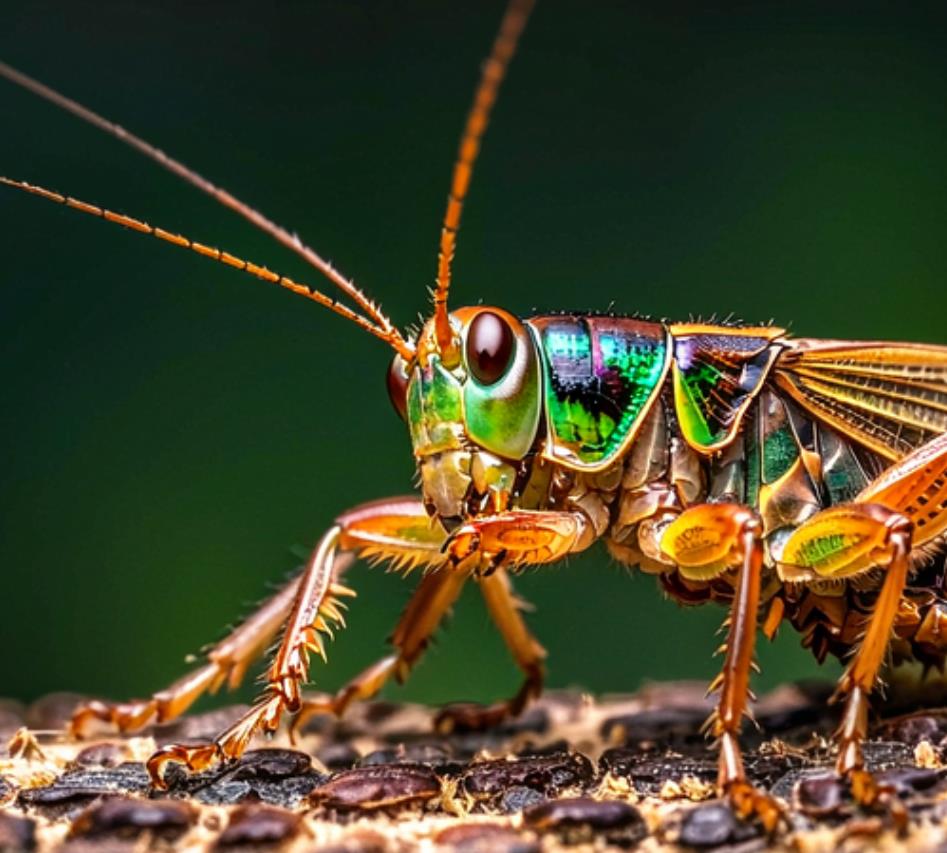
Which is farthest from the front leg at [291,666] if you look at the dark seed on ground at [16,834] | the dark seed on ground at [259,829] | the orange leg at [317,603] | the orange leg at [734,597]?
the orange leg at [734,597]

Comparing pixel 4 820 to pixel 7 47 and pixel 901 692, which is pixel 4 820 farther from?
pixel 7 47

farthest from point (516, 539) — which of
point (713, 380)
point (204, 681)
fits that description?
point (204, 681)

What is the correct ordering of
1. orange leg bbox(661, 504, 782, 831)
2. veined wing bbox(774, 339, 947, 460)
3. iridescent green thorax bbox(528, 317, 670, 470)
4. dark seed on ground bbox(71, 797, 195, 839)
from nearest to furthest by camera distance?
dark seed on ground bbox(71, 797, 195, 839) < orange leg bbox(661, 504, 782, 831) < iridescent green thorax bbox(528, 317, 670, 470) < veined wing bbox(774, 339, 947, 460)

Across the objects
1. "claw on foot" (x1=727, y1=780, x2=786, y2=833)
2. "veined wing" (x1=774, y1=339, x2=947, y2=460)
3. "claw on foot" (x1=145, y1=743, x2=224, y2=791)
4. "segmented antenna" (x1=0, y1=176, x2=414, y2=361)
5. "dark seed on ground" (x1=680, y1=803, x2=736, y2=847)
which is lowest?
"dark seed on ground" (x1=680, y1=803, x2=736, y2=847)

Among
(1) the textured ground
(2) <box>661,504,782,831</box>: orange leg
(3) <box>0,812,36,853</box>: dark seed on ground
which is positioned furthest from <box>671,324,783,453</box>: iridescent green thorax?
(3) <box>0,812,36,853</box>: dark seed on ground

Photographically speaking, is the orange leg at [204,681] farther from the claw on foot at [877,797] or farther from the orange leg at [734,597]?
the claw on foot at [877,797]

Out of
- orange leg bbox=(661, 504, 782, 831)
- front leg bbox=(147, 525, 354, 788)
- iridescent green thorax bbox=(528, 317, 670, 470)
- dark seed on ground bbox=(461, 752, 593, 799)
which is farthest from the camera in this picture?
iridescent green thorax bbox=(528, 317, 670, 470)

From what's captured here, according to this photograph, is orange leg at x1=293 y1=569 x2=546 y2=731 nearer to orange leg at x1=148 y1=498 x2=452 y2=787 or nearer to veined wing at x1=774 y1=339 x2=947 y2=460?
orange leg at x1=148 y1=498 x2=452 y2=787
